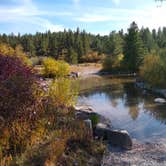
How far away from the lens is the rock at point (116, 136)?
10.5 m

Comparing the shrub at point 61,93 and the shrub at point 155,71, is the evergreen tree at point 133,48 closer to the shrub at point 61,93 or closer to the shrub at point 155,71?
the shrub at point 155,71

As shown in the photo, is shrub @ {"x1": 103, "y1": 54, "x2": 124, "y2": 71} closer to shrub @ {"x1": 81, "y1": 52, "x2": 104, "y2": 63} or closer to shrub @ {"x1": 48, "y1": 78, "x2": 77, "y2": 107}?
shrub @ {"x1": 81, "y1": 52, "x2": 104, "y2": 63}

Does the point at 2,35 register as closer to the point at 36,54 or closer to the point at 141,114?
the point at 36,54

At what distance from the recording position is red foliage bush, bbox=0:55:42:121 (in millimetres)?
7523

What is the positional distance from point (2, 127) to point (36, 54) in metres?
64.6

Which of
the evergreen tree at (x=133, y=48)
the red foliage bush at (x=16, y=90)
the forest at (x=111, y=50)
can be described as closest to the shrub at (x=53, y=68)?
the forest at (x=111, y=50)

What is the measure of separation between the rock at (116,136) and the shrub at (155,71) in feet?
59.6

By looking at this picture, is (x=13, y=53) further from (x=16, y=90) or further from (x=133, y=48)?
(x=133, y=48)

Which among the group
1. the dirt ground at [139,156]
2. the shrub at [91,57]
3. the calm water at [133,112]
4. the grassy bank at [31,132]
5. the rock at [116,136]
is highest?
the shrub at [91,57]

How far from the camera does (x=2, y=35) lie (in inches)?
3147

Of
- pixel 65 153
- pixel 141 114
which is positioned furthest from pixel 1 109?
pixel 141 114

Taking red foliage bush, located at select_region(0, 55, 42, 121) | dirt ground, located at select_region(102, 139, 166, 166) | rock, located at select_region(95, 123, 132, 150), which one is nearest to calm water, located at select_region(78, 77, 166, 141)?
dirt ground, located at select_region(102, 139, 166, 166)

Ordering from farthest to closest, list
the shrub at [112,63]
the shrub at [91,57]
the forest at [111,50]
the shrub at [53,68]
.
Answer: the shrub at [91,57], the shrub at [112,63], the shrub at [53,68], the forest at [111,50]

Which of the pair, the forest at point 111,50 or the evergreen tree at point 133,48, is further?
the evergreen tree at point 133,48
